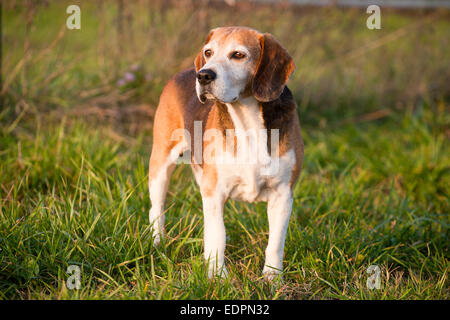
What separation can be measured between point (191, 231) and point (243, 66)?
1.30m

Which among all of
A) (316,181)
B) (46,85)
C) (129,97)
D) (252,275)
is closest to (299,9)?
(129,97)

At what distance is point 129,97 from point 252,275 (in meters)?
3.76

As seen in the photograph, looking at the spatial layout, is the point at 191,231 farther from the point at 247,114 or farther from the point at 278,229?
the point at 247,114

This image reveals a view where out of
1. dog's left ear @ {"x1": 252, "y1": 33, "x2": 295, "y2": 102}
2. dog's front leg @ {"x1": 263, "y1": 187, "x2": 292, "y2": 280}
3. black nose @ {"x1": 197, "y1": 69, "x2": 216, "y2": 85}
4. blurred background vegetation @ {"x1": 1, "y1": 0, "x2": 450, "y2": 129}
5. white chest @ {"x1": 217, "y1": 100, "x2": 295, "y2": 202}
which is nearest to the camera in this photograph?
black nose @ {"x1": 197, "y1": 69, "x2": 216, "y2": 85}

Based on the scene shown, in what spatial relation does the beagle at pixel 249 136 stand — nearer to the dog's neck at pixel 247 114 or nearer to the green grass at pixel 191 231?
the dog's neck at pixel 247 114

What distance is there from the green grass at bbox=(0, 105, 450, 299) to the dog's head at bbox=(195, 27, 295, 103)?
1.14 metres

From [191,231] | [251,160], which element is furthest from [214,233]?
[251,160]

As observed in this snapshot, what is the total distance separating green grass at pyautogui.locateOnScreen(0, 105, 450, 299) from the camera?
3133 millimetres

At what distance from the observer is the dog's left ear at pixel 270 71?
3.06 meters

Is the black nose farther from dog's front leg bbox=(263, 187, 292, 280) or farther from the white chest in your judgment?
dog's front leg bbox=(263, 187, 292, 280)

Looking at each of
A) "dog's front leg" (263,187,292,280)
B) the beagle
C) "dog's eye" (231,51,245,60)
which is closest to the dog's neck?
the beagle

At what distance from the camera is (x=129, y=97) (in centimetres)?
643

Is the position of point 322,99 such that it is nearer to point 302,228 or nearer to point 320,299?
point 302,228

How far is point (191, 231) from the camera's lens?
3566 mm
